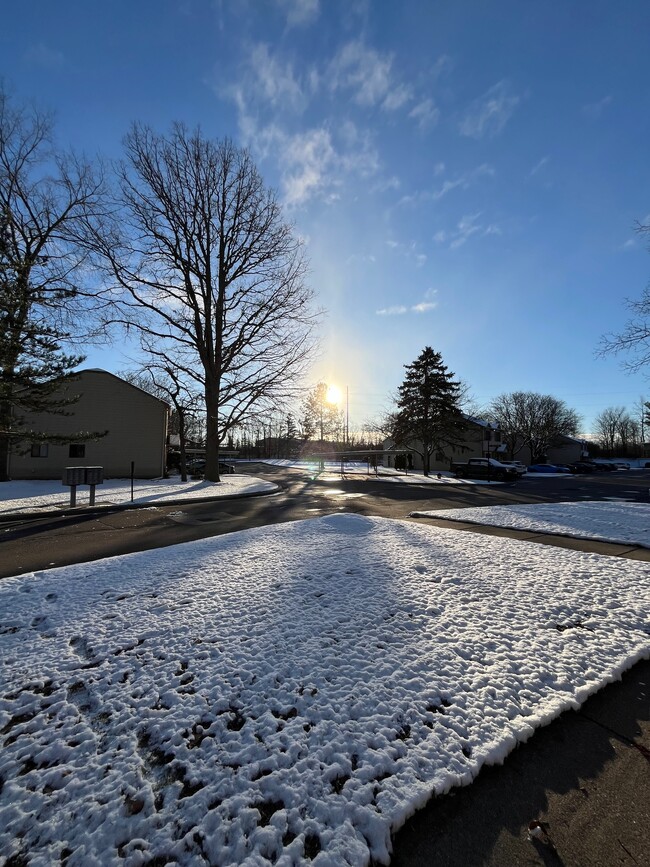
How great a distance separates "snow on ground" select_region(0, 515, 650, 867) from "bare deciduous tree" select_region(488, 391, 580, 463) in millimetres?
55486

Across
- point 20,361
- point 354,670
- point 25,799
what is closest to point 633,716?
point 354,670

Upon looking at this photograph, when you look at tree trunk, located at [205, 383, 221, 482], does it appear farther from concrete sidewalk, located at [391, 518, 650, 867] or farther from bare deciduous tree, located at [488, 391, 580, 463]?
bare deciduous tree, located at [488, 391, 580, 463]

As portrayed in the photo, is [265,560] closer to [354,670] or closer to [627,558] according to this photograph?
[354,670]

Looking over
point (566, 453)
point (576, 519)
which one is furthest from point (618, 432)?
point (576, 519)

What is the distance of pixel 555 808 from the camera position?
1.83m

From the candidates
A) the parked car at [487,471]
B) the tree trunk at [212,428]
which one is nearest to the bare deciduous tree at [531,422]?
the parked car at [487,471]

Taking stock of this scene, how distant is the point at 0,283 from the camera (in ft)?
31.5

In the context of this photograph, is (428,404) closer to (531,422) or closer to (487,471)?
(487,471)

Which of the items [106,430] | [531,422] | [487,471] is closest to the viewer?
[106,430]

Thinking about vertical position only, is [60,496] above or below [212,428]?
below

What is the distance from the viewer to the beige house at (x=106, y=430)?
20.8 metres

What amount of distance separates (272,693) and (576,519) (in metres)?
9.28

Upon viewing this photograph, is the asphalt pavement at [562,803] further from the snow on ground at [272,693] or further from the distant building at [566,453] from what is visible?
the distant building at [566,453]

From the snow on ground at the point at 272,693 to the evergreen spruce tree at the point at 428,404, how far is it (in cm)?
2837
